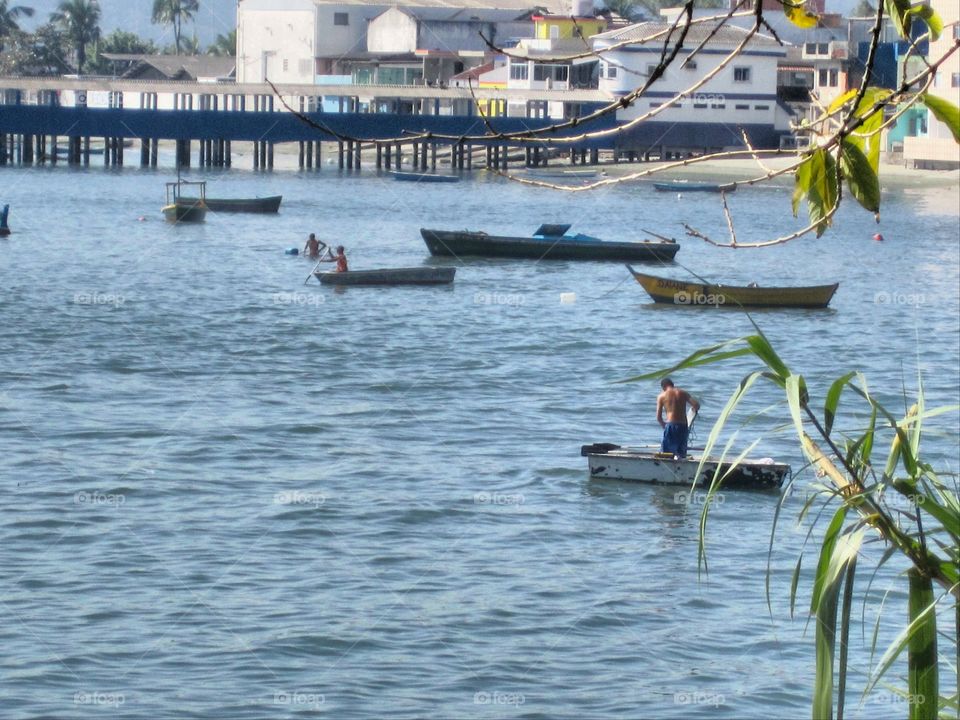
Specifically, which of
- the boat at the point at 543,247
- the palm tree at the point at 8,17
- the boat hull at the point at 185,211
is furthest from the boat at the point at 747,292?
the palm tree at the point at 8,17

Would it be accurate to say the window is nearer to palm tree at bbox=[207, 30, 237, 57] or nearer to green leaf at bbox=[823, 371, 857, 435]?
palm tree at bbox=[207, 30, 237, 57]

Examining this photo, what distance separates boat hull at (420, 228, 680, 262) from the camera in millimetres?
48188

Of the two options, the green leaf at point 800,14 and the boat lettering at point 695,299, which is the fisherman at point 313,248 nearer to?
the boat lettering at point 695,299

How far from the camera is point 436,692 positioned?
496 inches

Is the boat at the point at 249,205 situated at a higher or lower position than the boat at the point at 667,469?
higher

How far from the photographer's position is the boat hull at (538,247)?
48188 mm

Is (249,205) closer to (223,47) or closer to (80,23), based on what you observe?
(80,23)

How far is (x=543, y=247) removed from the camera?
5031 centimetres

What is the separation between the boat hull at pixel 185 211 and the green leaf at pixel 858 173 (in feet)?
189

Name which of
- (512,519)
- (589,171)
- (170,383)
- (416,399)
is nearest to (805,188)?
(512,519)

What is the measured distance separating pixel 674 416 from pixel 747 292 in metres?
18.9

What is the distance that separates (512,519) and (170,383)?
11.7 meters

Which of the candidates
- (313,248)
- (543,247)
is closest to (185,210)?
(313,248)

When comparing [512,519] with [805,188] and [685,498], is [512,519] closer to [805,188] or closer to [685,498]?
[685,498]
